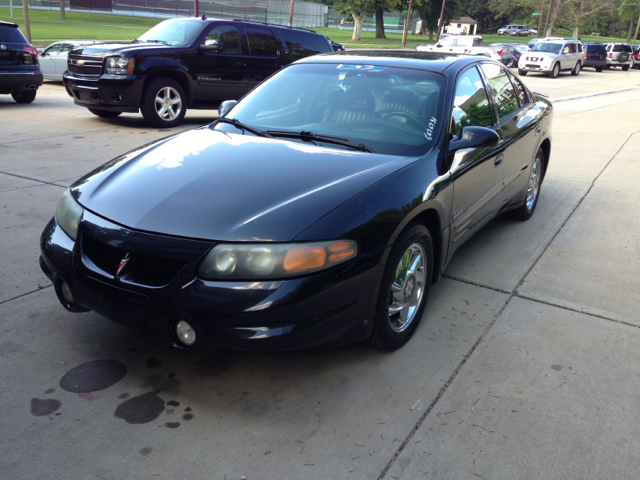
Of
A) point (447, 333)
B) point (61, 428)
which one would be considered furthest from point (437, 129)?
point (61, 428)

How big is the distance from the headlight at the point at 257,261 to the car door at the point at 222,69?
8.15 metres

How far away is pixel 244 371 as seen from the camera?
2.94m

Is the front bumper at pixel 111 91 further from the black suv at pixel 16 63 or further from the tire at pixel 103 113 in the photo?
the black suv at pixel 16 63

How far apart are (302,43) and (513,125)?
745 centimetres

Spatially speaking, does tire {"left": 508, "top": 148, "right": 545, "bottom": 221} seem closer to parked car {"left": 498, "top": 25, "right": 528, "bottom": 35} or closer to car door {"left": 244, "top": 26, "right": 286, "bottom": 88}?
car door {"left": 244, "top": 26, "right": 286, "bottom": 88}

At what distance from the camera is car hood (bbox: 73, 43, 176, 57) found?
9.26m

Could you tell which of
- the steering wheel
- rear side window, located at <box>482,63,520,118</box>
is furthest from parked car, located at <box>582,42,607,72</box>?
the steering wheel

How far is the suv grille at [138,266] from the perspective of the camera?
252cm

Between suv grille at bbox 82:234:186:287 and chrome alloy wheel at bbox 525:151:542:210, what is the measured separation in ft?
12.7

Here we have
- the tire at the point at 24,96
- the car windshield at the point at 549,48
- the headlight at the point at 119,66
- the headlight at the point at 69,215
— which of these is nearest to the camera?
the headlight at the point at 69,215

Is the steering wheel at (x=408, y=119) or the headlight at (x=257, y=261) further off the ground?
the steering wheel at (x=408, y=119)

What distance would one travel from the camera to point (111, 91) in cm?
924

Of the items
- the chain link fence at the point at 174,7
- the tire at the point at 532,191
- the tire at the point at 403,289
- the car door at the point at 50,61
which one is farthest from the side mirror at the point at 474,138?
the chain link fence at the point at 174,7

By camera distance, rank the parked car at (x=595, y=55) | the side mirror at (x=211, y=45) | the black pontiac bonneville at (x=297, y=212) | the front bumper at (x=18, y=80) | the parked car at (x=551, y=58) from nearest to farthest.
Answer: the black pontiac bonneville at (x=297, y=212), the side mirror at (x=211, y=45), the front bumper at (x=18, y=80), the parked car at (x=551, y=58), the parked car at (x=595, y=55)
